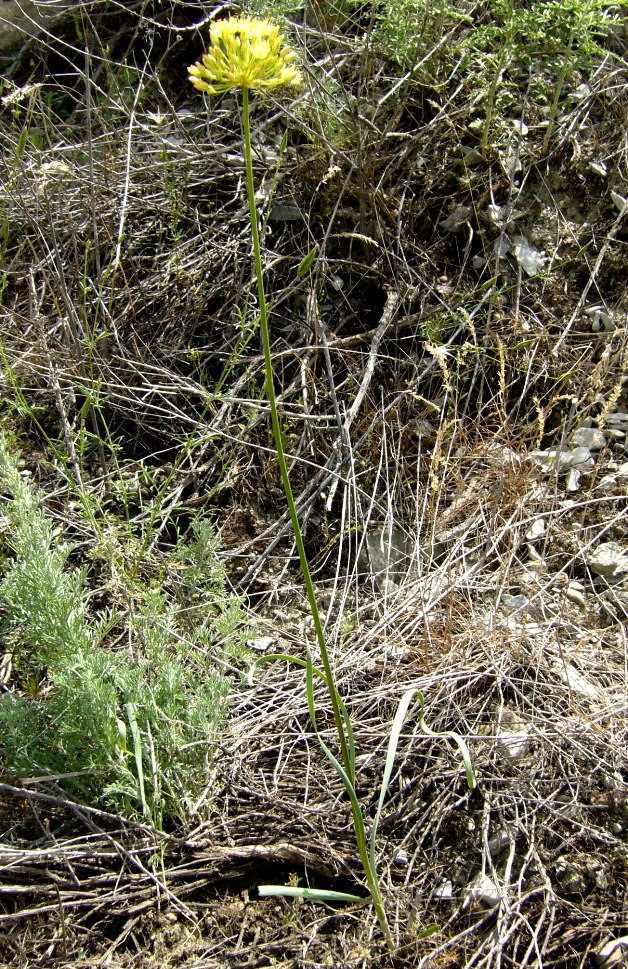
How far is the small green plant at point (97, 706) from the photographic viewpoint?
5.50ft

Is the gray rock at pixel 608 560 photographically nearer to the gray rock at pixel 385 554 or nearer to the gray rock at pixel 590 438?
the gray rock at pixel 590 438

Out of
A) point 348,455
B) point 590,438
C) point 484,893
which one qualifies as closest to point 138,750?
point 484,893

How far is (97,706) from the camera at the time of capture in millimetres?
1651

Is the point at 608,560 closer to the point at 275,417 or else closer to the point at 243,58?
the point at 275,417

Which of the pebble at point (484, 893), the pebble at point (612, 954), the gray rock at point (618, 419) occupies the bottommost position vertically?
the pebble at point (612, 954)

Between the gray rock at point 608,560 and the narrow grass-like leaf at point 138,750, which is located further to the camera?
the gray rock at point 608,560

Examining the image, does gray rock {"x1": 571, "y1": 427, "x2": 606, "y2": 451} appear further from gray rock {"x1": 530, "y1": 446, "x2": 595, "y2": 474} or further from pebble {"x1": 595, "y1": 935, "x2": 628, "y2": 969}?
pebble {"x1": 595, "y1": 935, "x2": 628, "y2": 969}

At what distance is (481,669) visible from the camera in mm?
2061

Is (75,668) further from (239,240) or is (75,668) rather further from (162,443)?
(239,240)

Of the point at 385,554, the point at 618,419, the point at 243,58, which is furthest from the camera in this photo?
the point at 618,419

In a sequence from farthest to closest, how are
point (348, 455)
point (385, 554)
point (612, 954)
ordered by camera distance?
point (348, 455), point (385, 554), point (612, 954)

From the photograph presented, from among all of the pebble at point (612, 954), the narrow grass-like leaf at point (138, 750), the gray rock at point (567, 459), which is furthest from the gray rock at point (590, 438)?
the narrow grass-like leaf at point (138, 750)

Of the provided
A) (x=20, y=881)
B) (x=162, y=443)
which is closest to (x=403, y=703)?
(x=20, y=881)

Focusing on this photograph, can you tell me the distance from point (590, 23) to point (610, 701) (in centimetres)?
220
